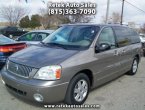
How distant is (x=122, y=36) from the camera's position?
5727 millimetres

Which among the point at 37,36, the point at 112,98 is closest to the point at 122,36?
the point at 112,98

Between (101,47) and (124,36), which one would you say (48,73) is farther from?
(124,36)

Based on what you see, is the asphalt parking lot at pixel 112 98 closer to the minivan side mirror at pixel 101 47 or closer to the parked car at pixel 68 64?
the parked car at pixel 68 64

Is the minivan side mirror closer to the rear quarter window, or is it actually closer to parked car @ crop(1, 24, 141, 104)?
parked car @ crop(1, 24, 141, 104)

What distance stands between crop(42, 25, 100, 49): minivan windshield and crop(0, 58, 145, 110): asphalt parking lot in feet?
4.13

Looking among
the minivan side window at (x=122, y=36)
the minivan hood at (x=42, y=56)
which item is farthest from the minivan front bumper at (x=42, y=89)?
the minivan side window at (x=122, y=36)

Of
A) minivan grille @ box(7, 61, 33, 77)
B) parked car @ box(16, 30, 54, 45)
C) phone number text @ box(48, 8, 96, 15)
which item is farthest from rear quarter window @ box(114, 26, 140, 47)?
phone number text @ box(48, 8, 96, 15)

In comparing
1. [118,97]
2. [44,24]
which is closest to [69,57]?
[118,97]

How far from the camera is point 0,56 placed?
609 centimetres

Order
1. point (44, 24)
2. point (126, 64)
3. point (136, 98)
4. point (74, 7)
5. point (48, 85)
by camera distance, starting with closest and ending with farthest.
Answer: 1. point (48, 85)
2. point (136, 98)
3. point (126, 64)
4. point (74, 7)
5. point (44, 24)

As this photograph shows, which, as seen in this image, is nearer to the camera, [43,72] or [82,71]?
[43,72]

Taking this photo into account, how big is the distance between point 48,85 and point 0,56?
3.13 meters

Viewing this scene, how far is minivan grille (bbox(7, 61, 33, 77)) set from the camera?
12.2ft

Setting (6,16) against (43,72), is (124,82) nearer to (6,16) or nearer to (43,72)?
(43,72)
